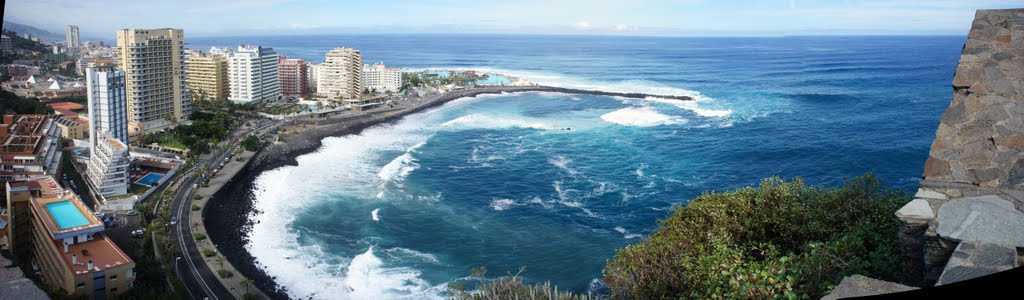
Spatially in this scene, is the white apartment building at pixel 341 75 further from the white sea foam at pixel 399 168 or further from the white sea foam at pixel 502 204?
the white sea foam at pixel 502 204

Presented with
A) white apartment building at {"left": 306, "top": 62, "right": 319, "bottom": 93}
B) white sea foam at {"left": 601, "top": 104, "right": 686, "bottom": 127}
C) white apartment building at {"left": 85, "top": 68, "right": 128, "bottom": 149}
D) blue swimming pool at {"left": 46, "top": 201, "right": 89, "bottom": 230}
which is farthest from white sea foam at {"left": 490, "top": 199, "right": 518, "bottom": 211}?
white apartment building at {"left": 306, "top": 62, "right": 319, "bottom": 93}

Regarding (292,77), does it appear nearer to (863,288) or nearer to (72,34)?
(72,34)

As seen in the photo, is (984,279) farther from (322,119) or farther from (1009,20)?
(322,119)

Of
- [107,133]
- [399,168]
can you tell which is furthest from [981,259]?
[107,133]

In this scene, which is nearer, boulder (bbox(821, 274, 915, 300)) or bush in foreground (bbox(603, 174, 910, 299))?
boulder (bbox(821, 274, 915, 300))

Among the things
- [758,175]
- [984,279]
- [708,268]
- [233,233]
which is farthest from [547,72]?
[984,279]

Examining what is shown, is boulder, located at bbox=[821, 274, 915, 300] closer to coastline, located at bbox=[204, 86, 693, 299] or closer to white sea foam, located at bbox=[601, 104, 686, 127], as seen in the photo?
coastline, located at bbox=[204, 86, 693, 299]
